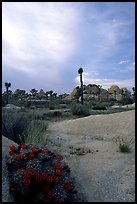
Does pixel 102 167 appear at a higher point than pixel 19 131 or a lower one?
lower

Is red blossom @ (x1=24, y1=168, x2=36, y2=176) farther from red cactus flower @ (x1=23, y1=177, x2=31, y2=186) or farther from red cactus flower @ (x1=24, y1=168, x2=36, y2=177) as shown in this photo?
red cactus flower @ (x1=23, y1=177, x2=31, y2=186)

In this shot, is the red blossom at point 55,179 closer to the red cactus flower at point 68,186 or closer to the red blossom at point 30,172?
the red cactus flower at point 68,186

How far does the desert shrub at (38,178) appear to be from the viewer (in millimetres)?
5238

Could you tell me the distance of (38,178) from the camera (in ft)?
17.2

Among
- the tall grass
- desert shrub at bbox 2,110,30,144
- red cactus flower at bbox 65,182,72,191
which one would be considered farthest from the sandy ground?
desert shrub at bbox 2,110,30,144

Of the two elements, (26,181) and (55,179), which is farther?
(55,179)

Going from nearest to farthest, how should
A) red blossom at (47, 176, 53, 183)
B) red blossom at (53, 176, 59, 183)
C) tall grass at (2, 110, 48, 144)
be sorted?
red blossom at (47, 176, 53, 183) → red blossom at (53, 176, 59, 183) → tall grass at (2, 110, 48, 144)

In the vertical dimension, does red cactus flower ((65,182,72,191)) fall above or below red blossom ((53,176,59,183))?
below

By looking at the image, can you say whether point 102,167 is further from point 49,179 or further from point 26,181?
point 26,181

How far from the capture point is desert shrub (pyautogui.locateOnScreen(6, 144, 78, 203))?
524cm

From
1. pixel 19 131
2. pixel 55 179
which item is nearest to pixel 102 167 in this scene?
pixel 55 179

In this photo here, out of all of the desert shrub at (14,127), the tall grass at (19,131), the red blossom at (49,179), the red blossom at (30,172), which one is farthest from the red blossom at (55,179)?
the desert shrub at (14,127)

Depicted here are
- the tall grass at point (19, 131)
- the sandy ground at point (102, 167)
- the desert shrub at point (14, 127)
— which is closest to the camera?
the sandy ground at point (102, 167)

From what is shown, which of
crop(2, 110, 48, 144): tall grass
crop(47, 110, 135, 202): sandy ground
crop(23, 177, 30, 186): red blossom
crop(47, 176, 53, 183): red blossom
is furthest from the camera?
crop(2, 110, 48, 144): tall grass
